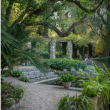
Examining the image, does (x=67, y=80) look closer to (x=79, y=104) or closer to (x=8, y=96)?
(x=8, y=96)

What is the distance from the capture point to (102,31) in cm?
1135

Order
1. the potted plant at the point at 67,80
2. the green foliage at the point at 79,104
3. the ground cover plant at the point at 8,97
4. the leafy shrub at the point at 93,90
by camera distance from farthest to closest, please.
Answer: the potted plant at the point at 67,80, the ground cover plant at the point at 8,97, the leafy shrub at the point at 93,90, the green foliage at the point at 79,104

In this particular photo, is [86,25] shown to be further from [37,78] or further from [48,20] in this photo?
[48,20]

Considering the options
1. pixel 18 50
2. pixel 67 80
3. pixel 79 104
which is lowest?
pixel 67 80

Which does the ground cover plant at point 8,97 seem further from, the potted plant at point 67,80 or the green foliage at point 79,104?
the potted plant at point 67,80

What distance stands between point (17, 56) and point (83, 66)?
6842 mm

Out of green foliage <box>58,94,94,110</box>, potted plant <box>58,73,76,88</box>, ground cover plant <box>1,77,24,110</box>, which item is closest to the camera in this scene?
green foliage <box>58,94,94,110</box>

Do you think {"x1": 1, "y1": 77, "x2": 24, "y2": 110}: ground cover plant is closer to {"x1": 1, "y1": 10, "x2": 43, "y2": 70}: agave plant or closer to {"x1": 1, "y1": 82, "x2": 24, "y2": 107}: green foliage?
{"x1": 1, "y1": 82, "x2": 24, "y2": 107}: green foliage

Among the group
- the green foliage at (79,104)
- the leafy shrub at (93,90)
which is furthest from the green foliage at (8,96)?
Answer: the leafy shrub at (93,90)

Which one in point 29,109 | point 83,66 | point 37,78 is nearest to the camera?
point 29,109

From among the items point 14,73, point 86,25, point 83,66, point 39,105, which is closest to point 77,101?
point 39,105

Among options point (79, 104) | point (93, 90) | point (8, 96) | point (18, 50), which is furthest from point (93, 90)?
point (8, 96)

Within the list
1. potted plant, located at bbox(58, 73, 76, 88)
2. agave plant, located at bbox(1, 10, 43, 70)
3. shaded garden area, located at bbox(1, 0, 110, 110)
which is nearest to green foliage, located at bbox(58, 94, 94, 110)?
shaded garden area, located at bbox(1, 0, 110, 110)

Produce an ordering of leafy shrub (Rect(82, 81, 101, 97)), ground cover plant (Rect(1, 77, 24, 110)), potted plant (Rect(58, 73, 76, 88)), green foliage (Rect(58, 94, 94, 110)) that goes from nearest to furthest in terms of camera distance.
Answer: green foliage (Rect(58, 94, 94, 110)) → leafy shrub (Rect(82, 81, 101, 97)) → ground cover plant (Rect(1, 77, 24, 110)) → potted plant (Rect(58, 73, 76, 88))
